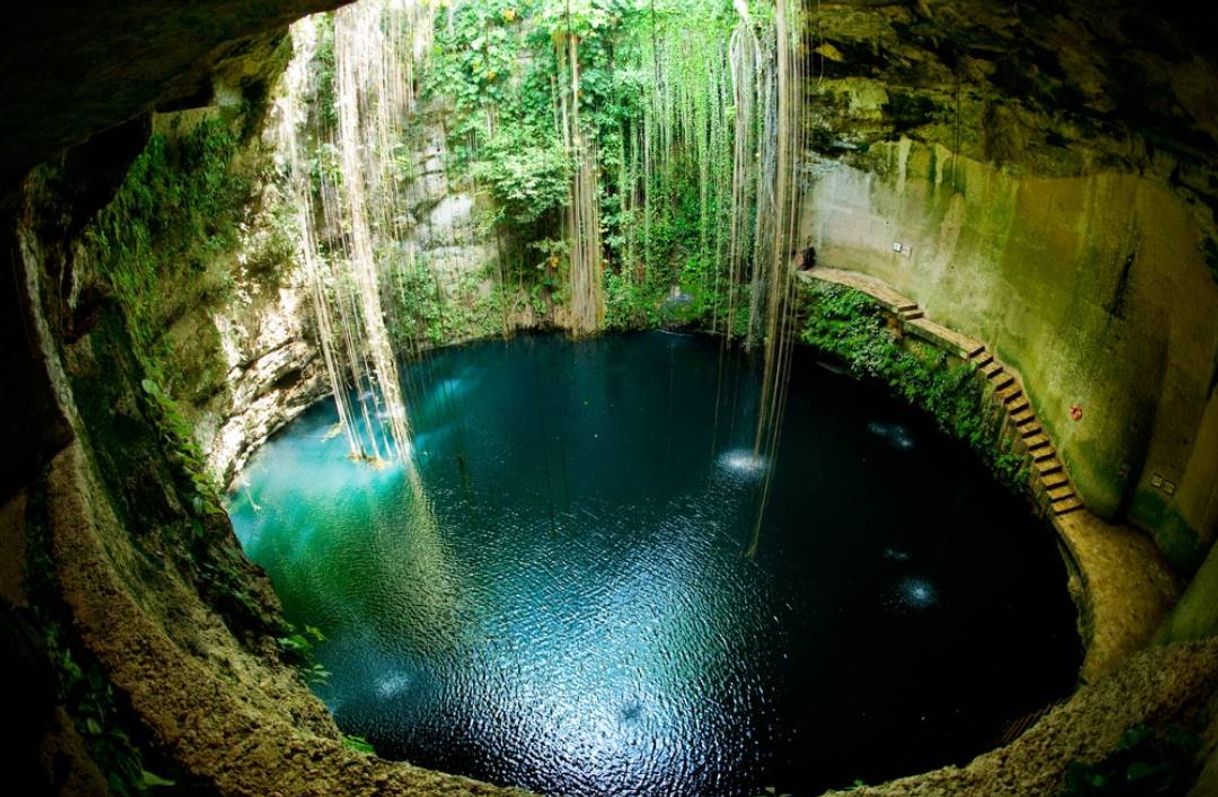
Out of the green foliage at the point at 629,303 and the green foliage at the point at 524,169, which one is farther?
the green foliage at the point at 629,303

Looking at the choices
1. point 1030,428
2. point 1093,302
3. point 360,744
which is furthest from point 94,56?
point 1030,428

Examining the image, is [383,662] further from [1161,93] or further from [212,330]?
[1161,93]

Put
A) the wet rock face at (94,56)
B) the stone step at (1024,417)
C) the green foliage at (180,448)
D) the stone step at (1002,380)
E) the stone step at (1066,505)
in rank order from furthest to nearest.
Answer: the stone step at (1002,380)
the stone step at (1024,417)
the stone step at (1066,505)
the green foliage at (180,448)
the wet rock face at (94,56)

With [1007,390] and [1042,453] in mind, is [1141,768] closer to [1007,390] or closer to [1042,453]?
[1042,453]

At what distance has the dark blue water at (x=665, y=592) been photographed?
6.21 meters

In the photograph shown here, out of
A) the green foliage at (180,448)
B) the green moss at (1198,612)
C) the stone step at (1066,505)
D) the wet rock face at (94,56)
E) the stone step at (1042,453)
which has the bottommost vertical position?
the stone step at (1066,505)

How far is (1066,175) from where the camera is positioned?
8.25 m

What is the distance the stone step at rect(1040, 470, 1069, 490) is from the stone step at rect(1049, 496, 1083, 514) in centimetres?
21

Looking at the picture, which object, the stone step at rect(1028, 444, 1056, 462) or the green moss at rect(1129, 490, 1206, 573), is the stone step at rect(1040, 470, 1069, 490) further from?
the green moss at rect(1129, 490, 1206, 573)

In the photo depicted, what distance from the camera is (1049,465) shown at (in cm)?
848

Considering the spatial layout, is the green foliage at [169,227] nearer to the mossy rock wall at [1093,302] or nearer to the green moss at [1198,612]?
the green moss at [1198,612]

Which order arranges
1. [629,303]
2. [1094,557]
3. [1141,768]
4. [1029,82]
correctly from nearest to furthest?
1. [1141,768]
2. [1029,82]
3. [1094,557]
4. [629,303]

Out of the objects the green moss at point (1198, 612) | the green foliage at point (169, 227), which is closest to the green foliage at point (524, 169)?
the green foliage at point (169, 227)

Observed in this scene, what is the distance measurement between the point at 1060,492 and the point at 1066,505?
0.64ft
